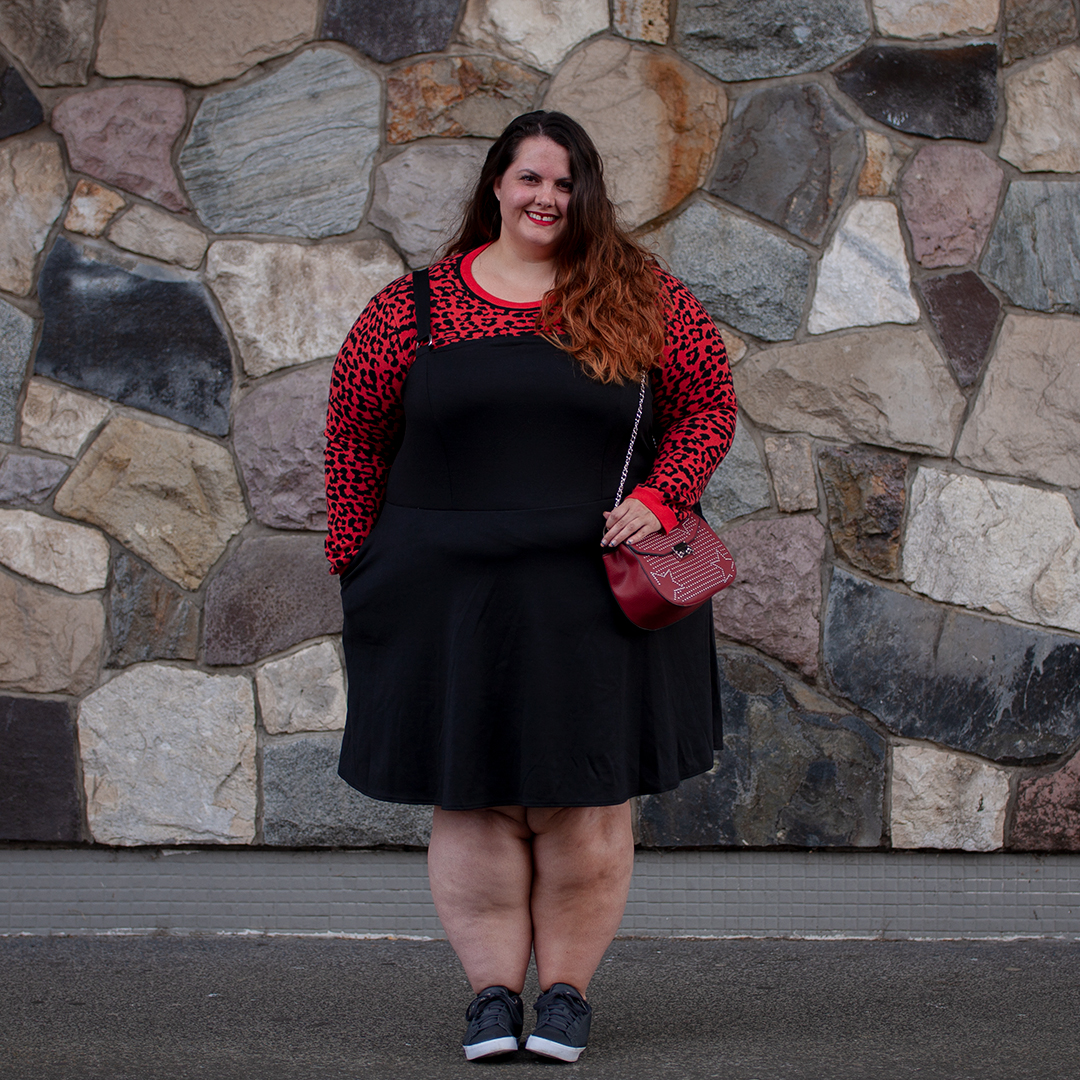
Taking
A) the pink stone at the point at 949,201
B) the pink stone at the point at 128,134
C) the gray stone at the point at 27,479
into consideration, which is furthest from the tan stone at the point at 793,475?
the gray stone at the point at 27,479

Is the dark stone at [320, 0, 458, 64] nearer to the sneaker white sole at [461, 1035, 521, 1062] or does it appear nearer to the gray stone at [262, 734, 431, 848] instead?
the gray stone at [262, 734, 431, 848]


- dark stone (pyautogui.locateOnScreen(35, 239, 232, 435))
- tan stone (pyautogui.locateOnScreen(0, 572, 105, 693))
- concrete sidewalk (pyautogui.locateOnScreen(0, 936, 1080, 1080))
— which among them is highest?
dark stone (pyautogui.locateOnScreen(35, 239, 232, 435))

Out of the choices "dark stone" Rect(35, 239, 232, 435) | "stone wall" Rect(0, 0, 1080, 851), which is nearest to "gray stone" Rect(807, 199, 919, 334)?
"stone wall" Rect(0, 0, 1080, 851)

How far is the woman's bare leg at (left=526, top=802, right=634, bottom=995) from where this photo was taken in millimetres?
2107

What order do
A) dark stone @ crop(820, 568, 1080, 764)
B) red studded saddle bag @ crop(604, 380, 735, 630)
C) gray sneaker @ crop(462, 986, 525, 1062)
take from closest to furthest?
1. red studded saddle bag @ crop(604, 380, 735, 630)
2. gray sneaker @ crop(462, 986, 525, 1062)
3. dark stone @ crop(820, 568, 1080, 764)

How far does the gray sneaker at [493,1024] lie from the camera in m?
2.04

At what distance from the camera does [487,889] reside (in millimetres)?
2119

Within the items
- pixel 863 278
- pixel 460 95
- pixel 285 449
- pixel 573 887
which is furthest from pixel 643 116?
pixel 573 887

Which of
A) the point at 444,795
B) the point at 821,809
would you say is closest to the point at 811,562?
the point at 821,809

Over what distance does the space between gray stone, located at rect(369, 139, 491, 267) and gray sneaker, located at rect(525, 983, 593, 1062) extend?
1.86m

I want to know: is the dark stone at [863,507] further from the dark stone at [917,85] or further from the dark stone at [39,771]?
the dark stone at [39,771]

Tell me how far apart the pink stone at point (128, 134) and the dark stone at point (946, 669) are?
2076 mm

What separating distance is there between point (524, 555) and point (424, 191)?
4.67 feet

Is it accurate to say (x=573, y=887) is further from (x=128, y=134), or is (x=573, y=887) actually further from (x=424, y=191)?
(x=128, y=134)
